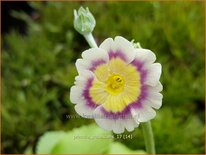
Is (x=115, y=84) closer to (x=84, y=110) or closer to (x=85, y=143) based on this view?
(x=84, y=110)

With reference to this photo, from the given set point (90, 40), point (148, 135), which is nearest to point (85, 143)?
point (148, 135)

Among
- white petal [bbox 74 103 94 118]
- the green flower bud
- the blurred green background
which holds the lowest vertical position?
white petal [bbox 74 103 94 118]

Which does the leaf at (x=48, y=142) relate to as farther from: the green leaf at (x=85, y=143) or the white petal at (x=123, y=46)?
the white petal at (x=123, y=46)

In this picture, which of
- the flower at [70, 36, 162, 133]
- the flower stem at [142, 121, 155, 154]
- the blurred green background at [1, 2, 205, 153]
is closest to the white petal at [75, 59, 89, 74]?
the flower at [70, 36, 162, 133]

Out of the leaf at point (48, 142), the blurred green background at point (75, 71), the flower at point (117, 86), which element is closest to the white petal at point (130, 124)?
the flower at point (117, 86)

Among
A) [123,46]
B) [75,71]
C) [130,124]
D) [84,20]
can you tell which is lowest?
[130,124]

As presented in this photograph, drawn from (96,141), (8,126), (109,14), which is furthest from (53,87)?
(96,141)

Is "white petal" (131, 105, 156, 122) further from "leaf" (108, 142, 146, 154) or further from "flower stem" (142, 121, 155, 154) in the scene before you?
"leaf" (108, 142, 146, 154)

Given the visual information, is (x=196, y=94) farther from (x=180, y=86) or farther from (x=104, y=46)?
(x=104, y=46)
